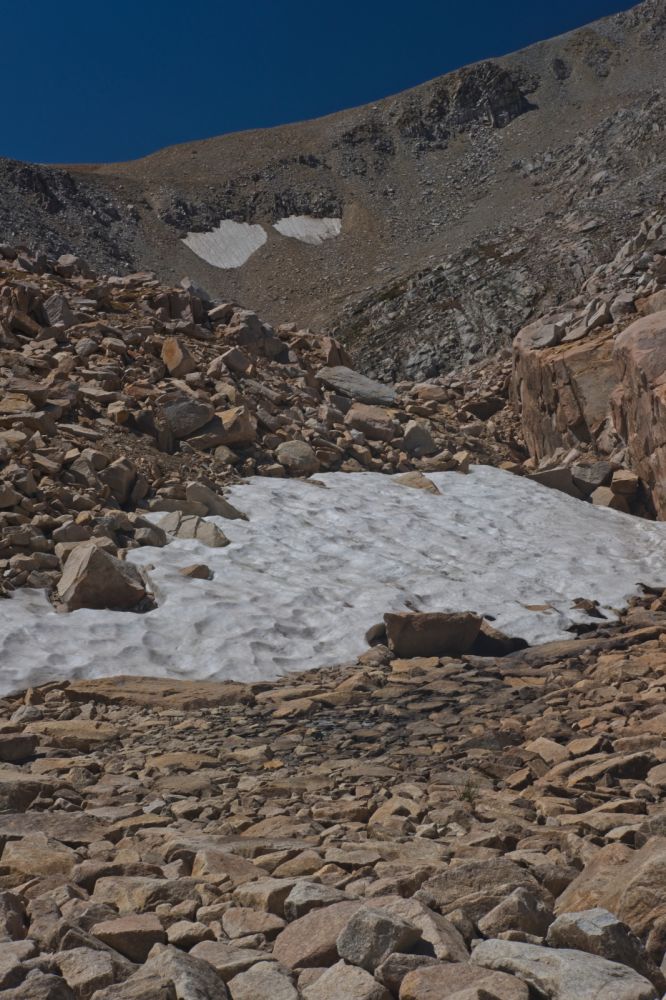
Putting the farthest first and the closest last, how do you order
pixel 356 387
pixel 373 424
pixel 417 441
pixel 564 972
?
pixel 356 387 → pixel 417 441 → pixel 373 424 → pixel 564 972

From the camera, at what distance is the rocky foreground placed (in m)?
2.81

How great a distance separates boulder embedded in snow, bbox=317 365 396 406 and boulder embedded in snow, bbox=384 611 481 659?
10.6 m

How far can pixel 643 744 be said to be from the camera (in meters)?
5.86

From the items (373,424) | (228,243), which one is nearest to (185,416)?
(373,424)

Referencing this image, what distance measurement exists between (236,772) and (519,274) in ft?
147

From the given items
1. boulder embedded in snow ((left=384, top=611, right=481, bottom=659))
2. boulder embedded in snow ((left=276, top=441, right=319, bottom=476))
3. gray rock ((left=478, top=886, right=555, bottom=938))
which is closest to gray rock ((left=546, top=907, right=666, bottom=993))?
gray rock ((left=478, top=886, right=555, bottom=938))

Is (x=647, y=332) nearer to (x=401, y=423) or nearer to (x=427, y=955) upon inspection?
(x=401, y=423)

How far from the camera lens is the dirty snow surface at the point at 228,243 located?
258ft

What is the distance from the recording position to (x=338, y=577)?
38.2 feet

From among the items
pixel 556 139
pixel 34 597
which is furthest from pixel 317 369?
pixel 556 139

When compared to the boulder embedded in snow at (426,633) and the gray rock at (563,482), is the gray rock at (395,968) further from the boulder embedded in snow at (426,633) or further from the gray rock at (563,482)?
the gray rock at (563,482)

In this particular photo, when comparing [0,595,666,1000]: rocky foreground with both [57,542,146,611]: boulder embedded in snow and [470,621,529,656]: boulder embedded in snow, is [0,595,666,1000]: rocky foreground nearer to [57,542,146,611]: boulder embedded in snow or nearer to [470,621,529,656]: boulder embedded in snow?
[470,621,529,656]: boulder embedded in snow

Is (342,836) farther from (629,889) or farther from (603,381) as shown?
(603,381)

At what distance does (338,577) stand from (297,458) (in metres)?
4.46
